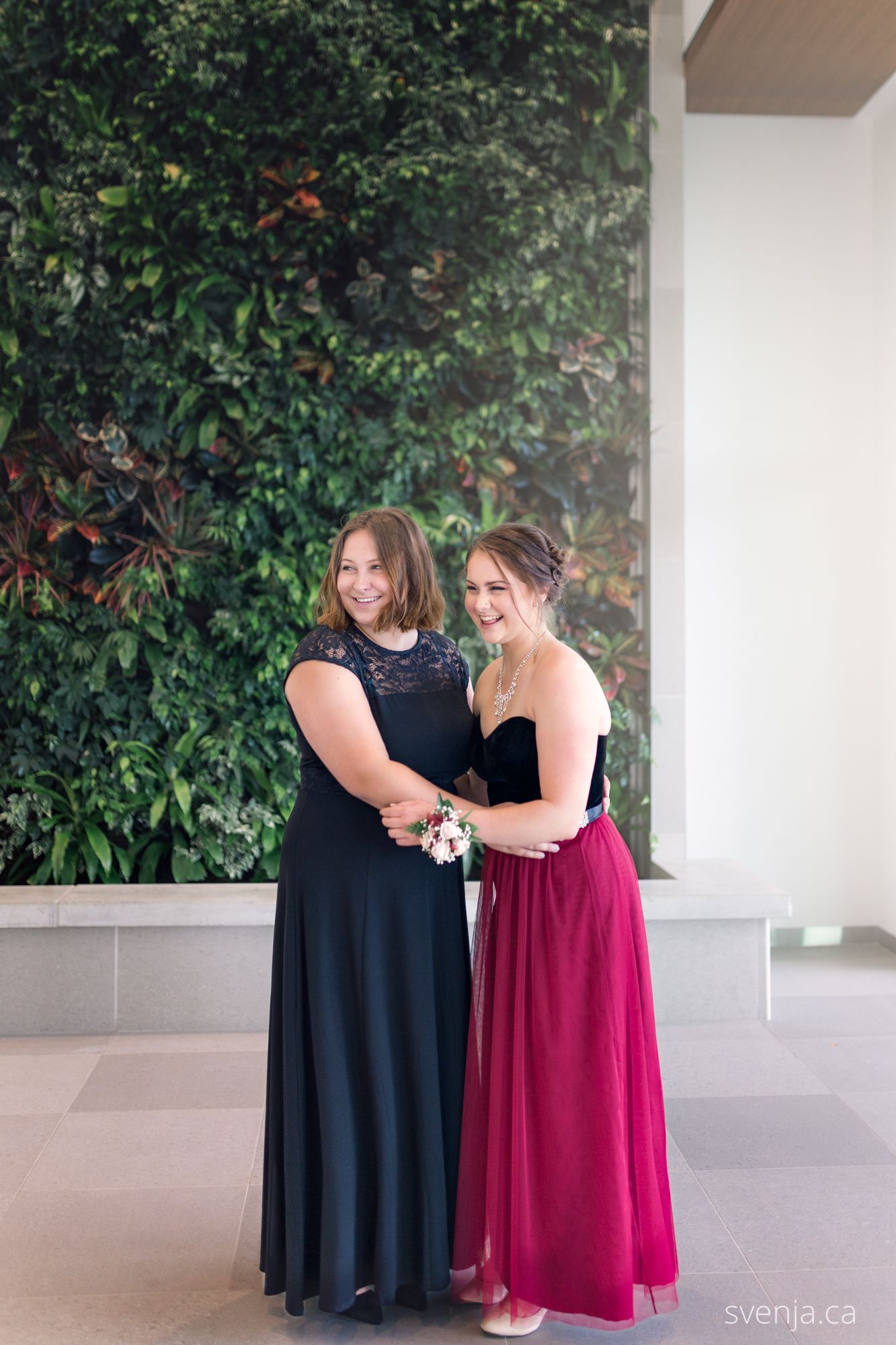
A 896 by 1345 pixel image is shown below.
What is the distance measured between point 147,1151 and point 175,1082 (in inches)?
18.9

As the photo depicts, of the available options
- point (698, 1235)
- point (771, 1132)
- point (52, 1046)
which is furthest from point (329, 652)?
point (52, 1046)

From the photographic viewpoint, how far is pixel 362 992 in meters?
2.23

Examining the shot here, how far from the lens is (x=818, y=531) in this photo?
5.08 m

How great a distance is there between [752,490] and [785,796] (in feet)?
4.58

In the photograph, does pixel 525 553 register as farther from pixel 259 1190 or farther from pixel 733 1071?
pixel 733 1071

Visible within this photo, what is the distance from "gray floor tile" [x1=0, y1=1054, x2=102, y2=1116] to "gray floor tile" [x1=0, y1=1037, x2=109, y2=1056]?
0.03m

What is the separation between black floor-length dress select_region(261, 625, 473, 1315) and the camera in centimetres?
221

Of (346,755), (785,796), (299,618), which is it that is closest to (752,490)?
(785,796)

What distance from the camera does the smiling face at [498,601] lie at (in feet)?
7.34

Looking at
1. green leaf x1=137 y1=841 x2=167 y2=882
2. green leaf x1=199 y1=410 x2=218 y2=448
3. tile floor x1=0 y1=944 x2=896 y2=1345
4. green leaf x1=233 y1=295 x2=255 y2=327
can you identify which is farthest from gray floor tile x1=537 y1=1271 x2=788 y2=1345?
green leaf x1=233 y1=295 x2=255 y2=327

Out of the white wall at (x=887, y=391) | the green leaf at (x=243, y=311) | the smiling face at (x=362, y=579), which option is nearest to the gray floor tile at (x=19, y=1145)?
the smiling face at (x=362, y=579)

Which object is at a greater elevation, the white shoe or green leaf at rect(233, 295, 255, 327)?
green leaf at rect(233, 295, 255, 327)

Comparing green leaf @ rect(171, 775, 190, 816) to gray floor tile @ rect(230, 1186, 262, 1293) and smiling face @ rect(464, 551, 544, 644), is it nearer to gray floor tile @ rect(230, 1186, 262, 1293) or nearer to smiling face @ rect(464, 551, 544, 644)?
gray floor tile @ rect(230, 1186, 262, 1293)

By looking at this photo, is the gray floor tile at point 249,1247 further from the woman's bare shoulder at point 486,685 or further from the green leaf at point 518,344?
the green leaf at point 518,344
